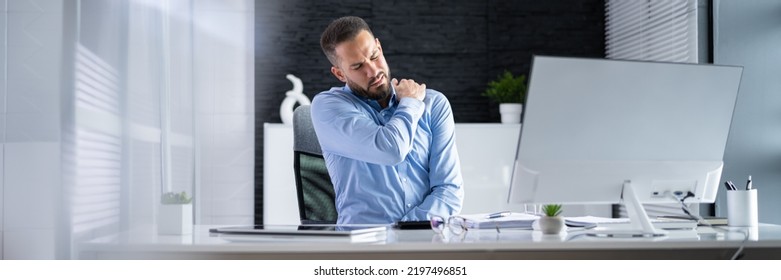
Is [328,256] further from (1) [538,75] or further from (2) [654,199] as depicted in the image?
(2) [654,199]

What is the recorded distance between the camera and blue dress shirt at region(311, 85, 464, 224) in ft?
9.15

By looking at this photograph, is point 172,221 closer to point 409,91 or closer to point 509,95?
point 409,91

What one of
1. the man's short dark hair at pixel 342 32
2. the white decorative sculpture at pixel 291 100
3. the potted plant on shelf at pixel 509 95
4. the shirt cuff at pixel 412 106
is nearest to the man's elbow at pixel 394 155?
the shirt cuff at pixel 412 106

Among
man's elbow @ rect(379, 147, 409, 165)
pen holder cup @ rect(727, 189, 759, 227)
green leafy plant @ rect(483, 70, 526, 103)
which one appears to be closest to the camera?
pen holder cup @ rect(727, 189, 759, 227)

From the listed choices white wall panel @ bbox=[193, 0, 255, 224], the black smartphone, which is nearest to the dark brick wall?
white wall panel @ bbox=[193, 0, 255, 224]

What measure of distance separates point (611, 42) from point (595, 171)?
361 centimetres

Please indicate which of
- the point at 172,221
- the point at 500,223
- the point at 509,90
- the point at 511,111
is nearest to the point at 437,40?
the point at 509,90

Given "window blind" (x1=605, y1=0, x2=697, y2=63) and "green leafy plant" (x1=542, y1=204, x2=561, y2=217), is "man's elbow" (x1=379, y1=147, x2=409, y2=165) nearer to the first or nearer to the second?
"green leafy plant" (x1=542, y1=204, x2=561, y2=217)

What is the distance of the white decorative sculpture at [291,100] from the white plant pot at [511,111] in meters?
1.21

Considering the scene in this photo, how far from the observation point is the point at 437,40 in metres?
5.57

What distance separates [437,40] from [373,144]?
2.91 m

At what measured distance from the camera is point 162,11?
3.32 m

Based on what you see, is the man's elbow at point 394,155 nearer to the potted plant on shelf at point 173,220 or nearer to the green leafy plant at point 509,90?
the potted plant on shelf at point 173,220

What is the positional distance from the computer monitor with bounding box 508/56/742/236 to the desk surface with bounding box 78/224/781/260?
138 millimetres
